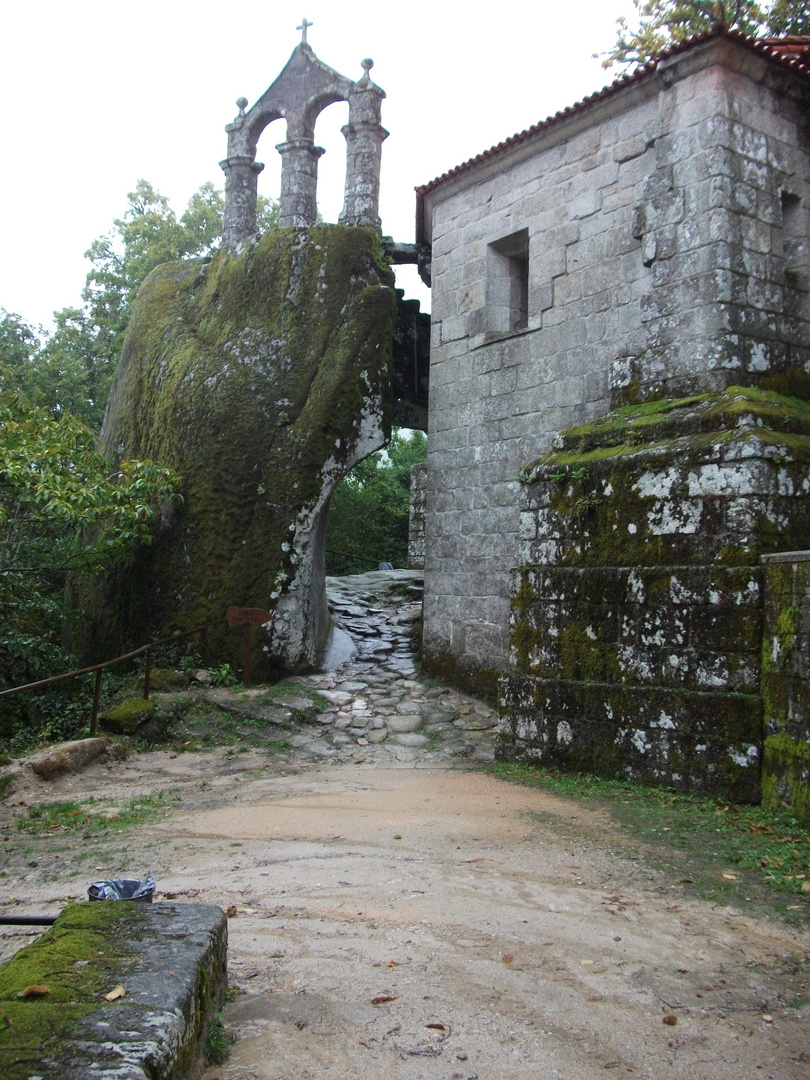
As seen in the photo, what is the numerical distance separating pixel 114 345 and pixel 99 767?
533 inches

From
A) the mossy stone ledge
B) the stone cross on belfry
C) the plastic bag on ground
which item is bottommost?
the plastic bag on ground

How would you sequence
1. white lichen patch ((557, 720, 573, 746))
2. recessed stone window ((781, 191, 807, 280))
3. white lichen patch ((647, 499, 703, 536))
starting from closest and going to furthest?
white lichen patch ((647, 499, 703, 536)), white lichen patch ((557, 720, 573, 746)), recessed stone window ((781, 191, 807, 280))

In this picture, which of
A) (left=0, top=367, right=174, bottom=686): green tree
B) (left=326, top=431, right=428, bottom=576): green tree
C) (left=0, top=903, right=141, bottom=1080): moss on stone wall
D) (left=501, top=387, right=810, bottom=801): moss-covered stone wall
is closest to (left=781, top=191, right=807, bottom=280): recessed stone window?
(left=501, top=387, right=810, bottom=801): moss-covered stone wall

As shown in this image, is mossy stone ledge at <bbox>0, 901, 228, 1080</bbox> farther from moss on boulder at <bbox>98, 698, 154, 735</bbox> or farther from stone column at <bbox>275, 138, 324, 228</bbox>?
stone column at <bbox>275, 138, 324, 228</bbox>

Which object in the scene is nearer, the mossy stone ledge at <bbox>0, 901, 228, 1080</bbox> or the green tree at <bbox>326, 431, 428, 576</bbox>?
the mossy stone ledge at <bbox>0, 901, 228, 1080</bbox>

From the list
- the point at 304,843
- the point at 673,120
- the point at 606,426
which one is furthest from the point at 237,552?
the point at 673,120

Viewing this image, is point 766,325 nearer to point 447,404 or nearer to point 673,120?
point 673,120

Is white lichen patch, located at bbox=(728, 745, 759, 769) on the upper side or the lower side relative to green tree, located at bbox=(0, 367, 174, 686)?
lower

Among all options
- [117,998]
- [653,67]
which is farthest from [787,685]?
[653,67]

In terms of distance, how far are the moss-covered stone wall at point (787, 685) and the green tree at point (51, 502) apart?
6.13 meters

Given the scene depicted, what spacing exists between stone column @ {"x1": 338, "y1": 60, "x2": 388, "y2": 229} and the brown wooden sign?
5.14 metres

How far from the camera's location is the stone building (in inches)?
214

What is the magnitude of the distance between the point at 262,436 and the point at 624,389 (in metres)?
4.13

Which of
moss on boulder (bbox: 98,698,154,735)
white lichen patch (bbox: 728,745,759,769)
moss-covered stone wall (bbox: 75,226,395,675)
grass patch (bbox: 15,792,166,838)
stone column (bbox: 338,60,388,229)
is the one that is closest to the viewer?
white lichen patch (bbox: 728,745,759,769)
